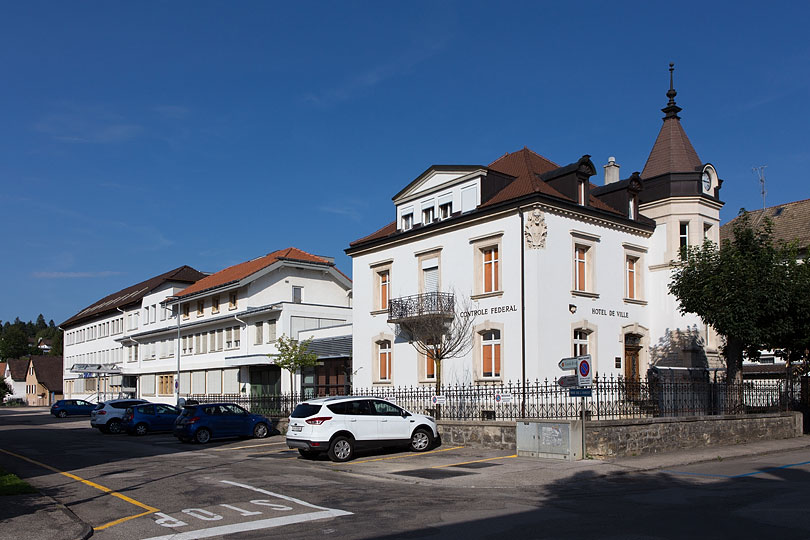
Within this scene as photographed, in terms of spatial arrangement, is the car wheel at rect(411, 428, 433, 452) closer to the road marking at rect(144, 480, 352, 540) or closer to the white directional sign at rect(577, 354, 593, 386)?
the white directional sign at rect(577, 354, 593, 386)

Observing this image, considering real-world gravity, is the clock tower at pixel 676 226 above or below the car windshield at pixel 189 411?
above

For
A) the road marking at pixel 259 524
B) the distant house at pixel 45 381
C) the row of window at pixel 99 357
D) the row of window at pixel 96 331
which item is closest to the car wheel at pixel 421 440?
the road marking at pixel 259 524

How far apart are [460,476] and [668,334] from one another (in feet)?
57.0

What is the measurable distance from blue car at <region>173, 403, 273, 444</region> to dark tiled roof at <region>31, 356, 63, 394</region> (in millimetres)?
75042

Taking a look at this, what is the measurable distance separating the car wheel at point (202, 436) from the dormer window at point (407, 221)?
12.0 meters

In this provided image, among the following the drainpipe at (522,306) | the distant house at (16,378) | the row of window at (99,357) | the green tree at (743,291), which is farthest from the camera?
the distant house at (16,378)

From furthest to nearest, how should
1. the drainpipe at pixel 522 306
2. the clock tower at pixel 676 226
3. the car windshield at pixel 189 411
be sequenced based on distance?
the clock tower at pixel 676 226
the drainpipe at pixel 522 306
the car windshield at pixel 189 411

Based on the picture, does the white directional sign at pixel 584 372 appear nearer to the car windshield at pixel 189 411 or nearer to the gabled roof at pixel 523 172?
the gabled roof at pixel 523 172

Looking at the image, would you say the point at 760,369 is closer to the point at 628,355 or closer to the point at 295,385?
the point at 628,355

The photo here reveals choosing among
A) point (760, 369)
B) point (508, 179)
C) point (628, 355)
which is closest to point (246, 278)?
point (508, 179)

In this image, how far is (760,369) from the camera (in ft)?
126

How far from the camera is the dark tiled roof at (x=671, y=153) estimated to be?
3156 centimetres

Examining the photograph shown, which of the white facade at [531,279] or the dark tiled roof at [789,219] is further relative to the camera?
the dark tiled roof at [789,219]

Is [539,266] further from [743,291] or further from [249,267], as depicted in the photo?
[249,267]
